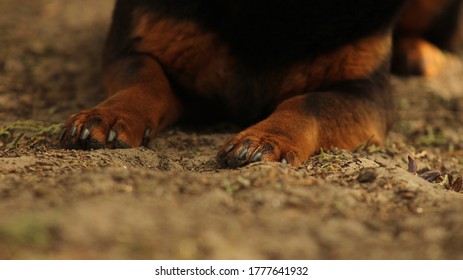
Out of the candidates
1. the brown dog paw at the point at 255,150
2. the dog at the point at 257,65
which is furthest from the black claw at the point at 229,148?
the dog at the point at 257,65

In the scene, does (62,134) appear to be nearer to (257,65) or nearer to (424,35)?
(257,65)

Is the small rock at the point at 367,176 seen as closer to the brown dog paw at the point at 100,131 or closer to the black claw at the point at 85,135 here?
the brown dog paw at the point at 100,131

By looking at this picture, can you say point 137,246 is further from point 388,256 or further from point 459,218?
point 459,218

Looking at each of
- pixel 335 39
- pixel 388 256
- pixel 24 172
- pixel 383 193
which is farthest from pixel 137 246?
pixel 335 39

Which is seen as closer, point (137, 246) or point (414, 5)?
point (137, 246)

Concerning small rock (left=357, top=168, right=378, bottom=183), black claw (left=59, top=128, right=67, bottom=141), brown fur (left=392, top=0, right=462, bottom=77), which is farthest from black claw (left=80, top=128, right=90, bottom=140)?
brown fur (left=392, top=0, right=462, bottom=77)
